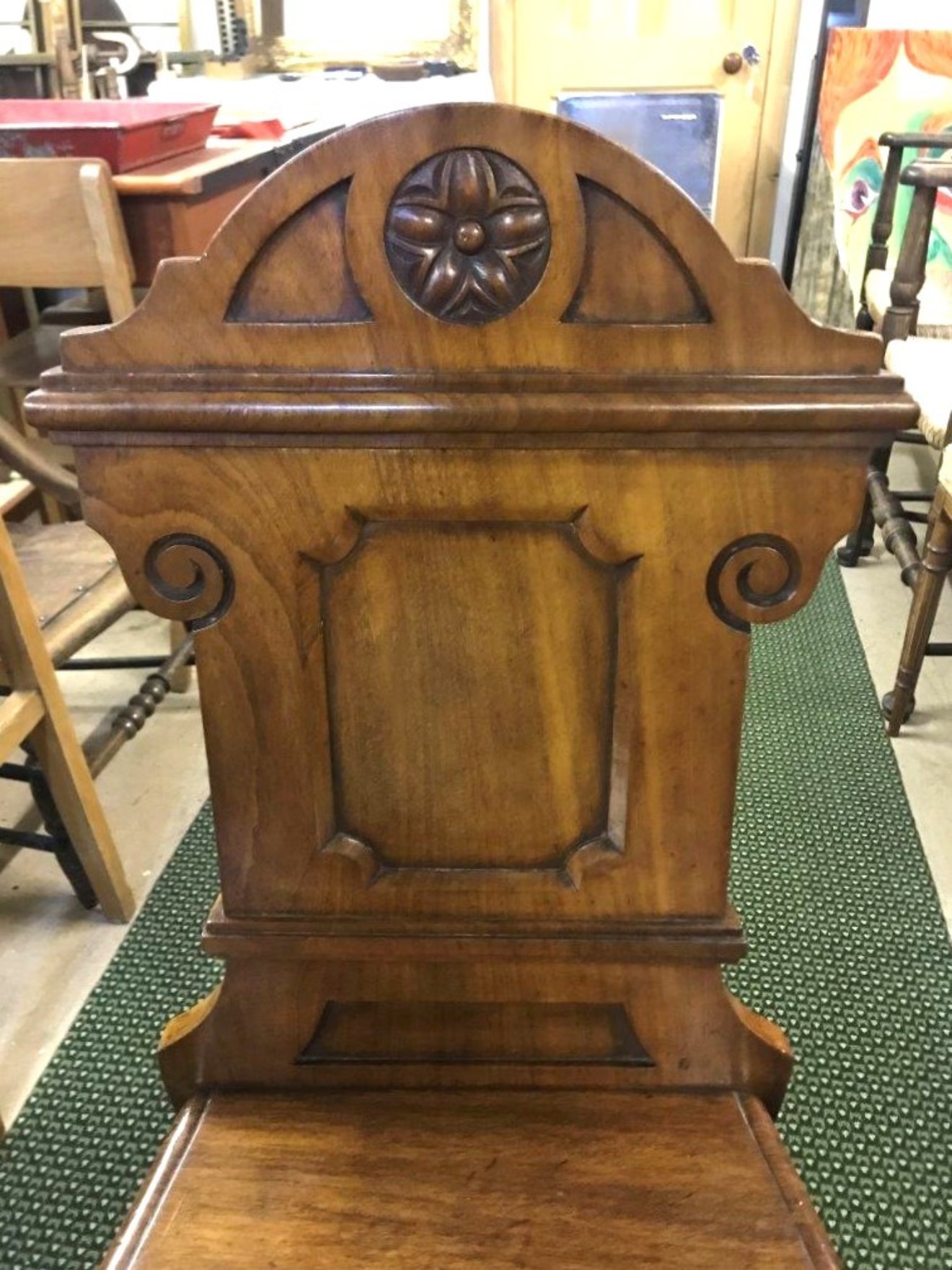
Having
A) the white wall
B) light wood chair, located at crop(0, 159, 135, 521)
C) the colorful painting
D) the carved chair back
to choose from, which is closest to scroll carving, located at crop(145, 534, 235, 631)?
the carved chair back

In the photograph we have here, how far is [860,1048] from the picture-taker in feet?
4.52

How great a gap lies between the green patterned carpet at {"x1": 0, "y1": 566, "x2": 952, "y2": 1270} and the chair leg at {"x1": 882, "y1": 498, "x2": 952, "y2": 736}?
0.05m

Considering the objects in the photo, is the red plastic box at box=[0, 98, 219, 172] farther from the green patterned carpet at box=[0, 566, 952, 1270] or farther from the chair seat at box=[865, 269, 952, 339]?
the chair seat at box=[865, 269, 952, 339]

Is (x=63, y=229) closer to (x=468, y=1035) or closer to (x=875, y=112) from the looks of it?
(x=468, y=1035)

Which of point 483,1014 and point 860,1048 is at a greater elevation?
point 483,1014

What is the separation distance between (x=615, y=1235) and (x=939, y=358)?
196 centimetres

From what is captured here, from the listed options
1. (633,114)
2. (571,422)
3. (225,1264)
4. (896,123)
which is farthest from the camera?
(633,114)

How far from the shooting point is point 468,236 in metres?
0.51

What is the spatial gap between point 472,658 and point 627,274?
240 mm

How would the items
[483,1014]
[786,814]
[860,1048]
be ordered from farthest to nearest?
[786,814] → [860,1048] → [483,1014]

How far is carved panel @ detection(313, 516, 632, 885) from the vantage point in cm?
62

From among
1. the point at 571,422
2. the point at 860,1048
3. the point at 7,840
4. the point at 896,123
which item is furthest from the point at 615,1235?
the point at 896,123

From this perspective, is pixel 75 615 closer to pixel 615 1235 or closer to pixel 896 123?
pixel 615 1235

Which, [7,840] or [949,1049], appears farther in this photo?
[7,840]
